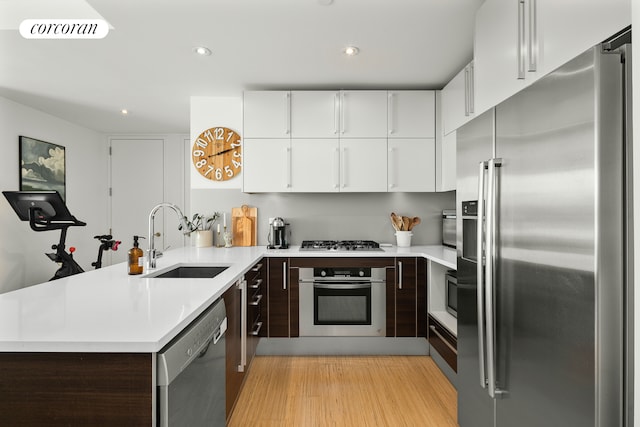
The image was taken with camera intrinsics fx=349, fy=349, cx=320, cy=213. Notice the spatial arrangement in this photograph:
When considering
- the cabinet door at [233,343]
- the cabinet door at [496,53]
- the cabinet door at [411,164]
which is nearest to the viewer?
the cabinet door at [496,53]

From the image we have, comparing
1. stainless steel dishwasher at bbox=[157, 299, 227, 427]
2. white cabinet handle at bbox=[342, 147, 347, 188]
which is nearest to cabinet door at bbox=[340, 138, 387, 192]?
white cabinet handle at bbox=[342, 147, 347, 188]

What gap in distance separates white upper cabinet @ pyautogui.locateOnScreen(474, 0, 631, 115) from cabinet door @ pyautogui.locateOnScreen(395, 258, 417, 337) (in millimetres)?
1504

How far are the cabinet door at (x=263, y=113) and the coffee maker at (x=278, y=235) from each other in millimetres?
814

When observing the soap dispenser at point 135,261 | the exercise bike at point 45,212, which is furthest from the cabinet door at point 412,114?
the exercise bike at point 45,212

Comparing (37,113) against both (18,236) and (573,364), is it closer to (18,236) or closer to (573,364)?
(18,236)

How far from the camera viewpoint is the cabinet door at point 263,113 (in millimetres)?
3168

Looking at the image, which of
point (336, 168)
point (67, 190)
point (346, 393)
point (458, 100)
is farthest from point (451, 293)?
point (67, 190)

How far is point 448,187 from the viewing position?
3133 millimetres

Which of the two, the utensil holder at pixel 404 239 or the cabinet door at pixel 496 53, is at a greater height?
the cabinet door at pixel 496 53

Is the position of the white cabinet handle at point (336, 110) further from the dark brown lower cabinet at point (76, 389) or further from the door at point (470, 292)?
the dark brown lower cabinet at point (76, 389)

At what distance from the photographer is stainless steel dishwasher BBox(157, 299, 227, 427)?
37.6 inches

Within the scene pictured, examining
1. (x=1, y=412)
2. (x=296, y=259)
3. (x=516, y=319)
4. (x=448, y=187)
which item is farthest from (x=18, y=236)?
(x=516, y=319)

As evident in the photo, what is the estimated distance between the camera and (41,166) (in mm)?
4277

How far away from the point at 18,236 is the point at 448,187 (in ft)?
15.6
